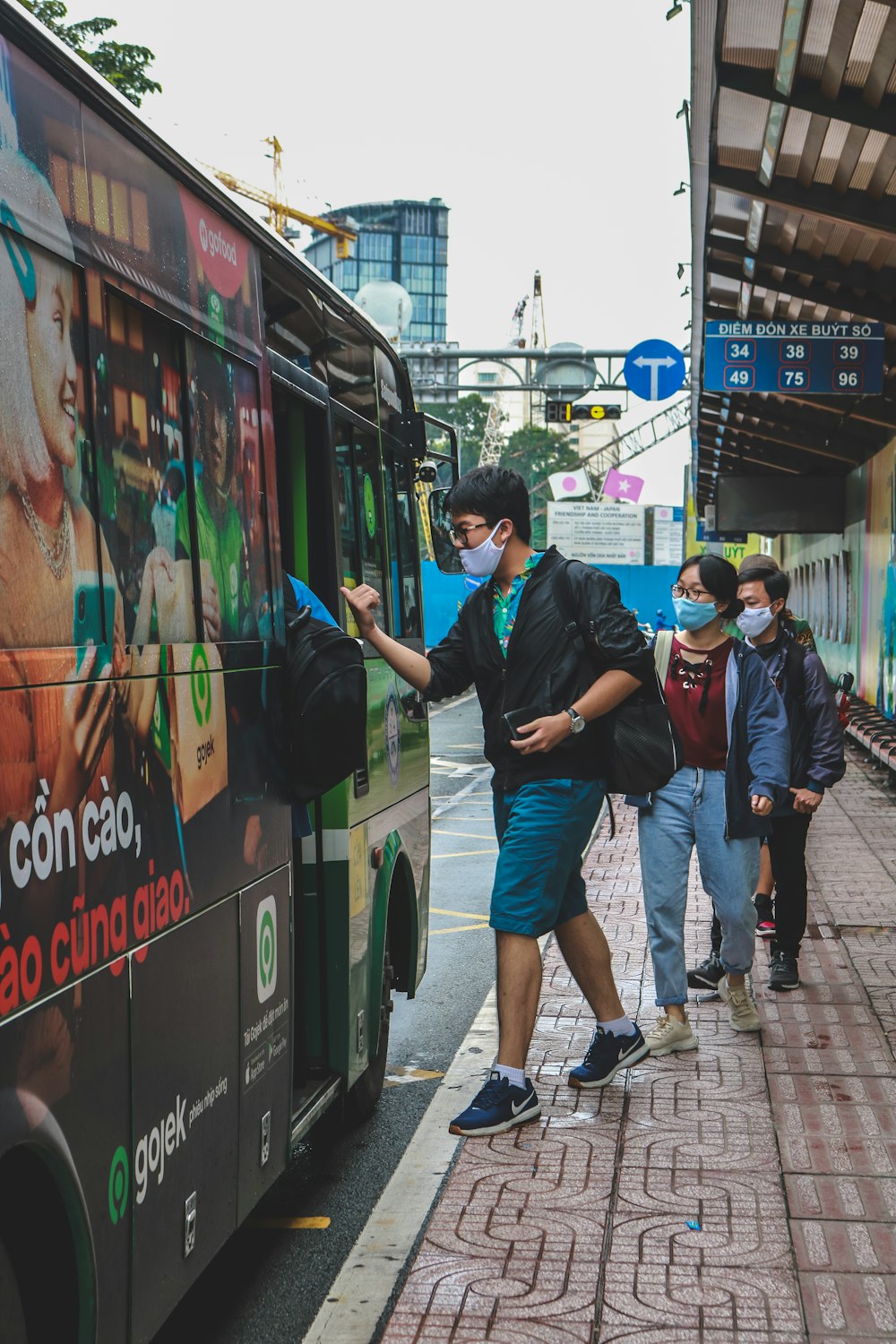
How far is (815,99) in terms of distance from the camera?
32.6 feet

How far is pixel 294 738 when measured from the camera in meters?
4.22

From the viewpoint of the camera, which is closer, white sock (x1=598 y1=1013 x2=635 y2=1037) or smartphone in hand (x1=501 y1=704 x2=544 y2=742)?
smartphone in hand (x1=501 y1=704 x2=544 y2=742)

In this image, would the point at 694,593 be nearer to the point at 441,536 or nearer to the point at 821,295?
the point at 441,536

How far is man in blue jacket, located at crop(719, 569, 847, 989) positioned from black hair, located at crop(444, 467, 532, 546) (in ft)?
7.05

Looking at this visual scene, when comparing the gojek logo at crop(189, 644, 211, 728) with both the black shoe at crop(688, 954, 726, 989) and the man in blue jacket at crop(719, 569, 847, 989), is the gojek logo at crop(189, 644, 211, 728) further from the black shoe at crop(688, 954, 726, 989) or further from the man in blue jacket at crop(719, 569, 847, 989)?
the black shoe at crop(688, 954, 726, 989)

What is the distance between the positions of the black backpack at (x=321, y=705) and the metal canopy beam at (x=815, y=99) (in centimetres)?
683

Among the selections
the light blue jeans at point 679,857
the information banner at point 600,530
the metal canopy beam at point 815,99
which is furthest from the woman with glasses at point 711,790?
the information banner at point 600,530

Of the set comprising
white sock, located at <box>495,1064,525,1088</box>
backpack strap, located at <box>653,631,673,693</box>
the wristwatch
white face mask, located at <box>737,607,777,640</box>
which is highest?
white face mask, located at <box>737,607,777,640</box>

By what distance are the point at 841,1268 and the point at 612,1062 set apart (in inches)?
67.4

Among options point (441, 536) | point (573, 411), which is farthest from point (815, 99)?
point (573, 411)

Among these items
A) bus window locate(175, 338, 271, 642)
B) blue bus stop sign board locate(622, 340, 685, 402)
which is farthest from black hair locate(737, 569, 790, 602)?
blue bus stop sign board locate(622, 340, 685, 402)

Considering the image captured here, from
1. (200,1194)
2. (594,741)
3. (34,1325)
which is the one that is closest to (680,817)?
(594,741)

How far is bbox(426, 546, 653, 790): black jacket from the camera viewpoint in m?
5.21

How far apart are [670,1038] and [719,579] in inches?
69.6
